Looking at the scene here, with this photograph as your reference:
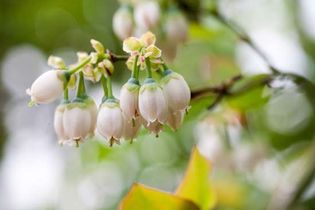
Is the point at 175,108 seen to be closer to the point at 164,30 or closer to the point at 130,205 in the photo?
the point at 130,205

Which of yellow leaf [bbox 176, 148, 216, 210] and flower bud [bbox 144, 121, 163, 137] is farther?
yellow leaf [bbox 176, 148, 216, 210]

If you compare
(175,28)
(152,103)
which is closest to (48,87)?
(152,103)

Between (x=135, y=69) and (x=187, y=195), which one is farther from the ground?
(x=135, y=69)

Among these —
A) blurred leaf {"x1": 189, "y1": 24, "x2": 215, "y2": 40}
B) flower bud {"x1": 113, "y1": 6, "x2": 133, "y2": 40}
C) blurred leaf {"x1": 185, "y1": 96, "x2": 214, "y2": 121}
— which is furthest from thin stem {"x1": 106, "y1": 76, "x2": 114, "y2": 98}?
blurred leaf {"x1": 189, "y1": 24, "x2": 215, "y2": 40}

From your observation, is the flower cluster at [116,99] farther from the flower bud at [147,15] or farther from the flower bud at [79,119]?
the flower bud at [147,15]

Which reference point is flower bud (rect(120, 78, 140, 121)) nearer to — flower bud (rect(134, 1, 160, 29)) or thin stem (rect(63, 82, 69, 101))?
thin stem (rect(63, 82, 69, 101))

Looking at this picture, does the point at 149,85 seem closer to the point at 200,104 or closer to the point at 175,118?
the point at 175,118

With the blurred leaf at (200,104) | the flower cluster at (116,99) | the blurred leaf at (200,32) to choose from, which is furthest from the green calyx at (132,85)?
the blurred leaf at (200,32)

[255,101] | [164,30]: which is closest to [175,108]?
[255,101]
